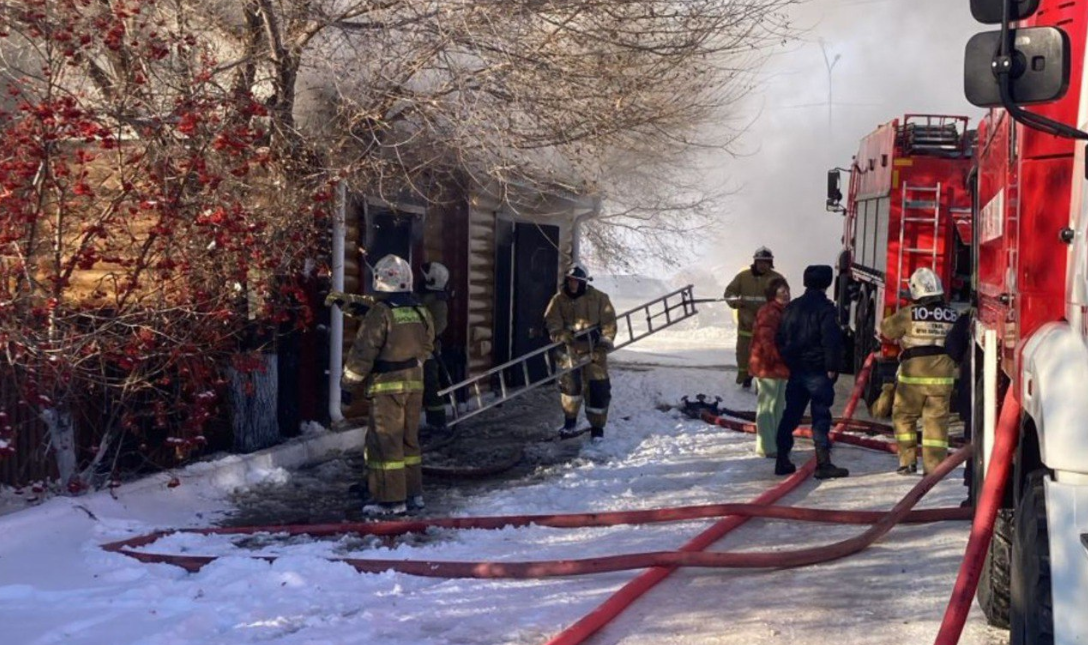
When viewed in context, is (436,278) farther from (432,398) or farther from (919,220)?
(919,220)

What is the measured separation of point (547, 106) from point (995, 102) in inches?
244

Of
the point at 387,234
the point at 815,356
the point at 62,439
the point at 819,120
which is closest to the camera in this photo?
the point at 62,439

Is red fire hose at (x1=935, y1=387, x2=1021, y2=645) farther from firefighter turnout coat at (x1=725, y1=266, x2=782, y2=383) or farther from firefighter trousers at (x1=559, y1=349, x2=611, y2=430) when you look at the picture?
firefighter turnout coat at (x1=725, y1=266, x2=782, y2=383)

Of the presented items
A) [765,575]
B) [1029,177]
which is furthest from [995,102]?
[765,575]

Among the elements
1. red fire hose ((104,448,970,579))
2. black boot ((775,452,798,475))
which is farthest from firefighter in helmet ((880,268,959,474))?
red fire hose ((104,448,970,579))

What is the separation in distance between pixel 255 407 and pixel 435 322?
7.70 ft

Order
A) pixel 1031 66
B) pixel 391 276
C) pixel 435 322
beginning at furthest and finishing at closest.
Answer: pixel 435 322 < pixel 391 276 < pixel 1031 66

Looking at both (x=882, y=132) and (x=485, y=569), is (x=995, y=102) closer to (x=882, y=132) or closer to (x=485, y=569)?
(x=485, y=569)

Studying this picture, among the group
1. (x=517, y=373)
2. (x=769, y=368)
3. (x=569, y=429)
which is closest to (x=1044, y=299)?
(x=769, y=368)

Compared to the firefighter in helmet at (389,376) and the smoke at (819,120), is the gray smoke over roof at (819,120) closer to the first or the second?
the smoke at (819,120)

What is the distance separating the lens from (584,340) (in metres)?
11.2

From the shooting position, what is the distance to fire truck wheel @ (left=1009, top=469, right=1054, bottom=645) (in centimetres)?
349

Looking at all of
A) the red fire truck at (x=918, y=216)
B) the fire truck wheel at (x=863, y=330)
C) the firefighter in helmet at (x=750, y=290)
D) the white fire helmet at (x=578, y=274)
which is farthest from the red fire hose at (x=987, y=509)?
the fire truck wheel at (x=863, y=330)

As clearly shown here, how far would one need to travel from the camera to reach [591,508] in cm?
826
